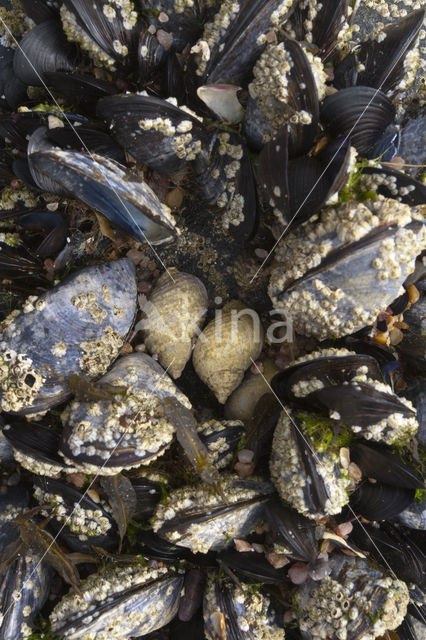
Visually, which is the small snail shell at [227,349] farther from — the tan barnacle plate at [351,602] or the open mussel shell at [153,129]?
the tan barnacle plate at [351,602]

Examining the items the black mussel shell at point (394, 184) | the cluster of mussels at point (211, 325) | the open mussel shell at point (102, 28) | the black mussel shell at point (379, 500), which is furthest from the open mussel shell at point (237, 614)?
the open mussel shell at point (102, 28)

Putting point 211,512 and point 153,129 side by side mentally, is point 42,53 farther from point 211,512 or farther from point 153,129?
point 211,512

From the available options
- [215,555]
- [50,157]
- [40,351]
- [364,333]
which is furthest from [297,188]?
[215,555]

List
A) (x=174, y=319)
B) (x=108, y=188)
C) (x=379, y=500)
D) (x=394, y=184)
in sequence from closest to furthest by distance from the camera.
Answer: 1. (x=108, y=188)
2. (x=394, y=184)
3. (x=379, y=500)
4. (x=174, y=319)

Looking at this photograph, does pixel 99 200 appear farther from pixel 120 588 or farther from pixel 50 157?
pixel 120 588

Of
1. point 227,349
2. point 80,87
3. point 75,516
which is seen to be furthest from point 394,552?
point 80,87

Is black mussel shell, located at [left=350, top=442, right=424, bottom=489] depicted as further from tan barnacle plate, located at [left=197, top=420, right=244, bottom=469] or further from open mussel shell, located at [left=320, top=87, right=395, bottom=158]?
open mussel shell, located at [left=320, top=87, right=395, bottom=158]
